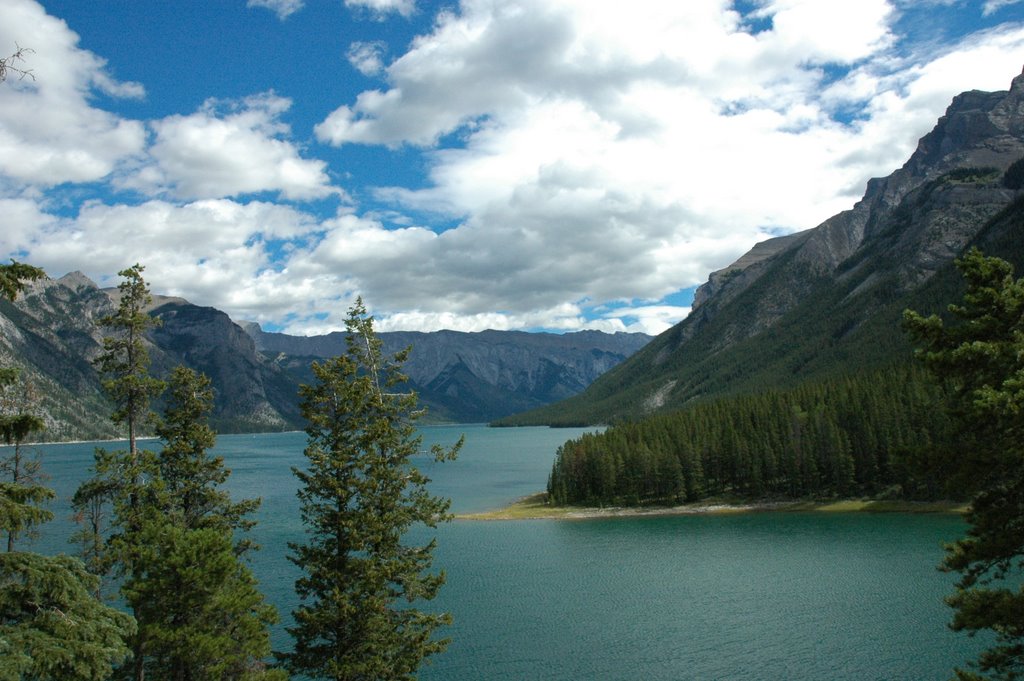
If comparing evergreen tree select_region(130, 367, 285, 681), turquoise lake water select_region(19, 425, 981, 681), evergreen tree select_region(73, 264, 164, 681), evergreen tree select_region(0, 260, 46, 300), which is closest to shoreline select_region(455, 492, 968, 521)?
turquoise lake water select_region(19, 425, 981, 681)

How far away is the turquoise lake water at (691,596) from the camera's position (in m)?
50.2

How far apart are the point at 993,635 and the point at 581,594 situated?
119 ft

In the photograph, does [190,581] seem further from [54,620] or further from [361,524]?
[54,620]

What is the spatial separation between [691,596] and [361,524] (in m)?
52.6

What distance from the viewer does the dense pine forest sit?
391 feet

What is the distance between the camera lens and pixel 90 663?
1412cm

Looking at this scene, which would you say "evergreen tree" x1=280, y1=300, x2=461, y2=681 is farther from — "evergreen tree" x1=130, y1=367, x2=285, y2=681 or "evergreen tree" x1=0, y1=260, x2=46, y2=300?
"evergreen tree" x1=0, y1=260, x2=46, y2=300

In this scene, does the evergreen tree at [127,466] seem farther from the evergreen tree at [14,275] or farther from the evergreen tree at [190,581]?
the evergreen tree at [14,275]

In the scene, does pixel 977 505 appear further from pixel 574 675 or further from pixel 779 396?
pixel 779 396

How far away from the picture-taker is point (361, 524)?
26.3m

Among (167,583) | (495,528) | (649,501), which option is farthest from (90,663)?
(649,501)

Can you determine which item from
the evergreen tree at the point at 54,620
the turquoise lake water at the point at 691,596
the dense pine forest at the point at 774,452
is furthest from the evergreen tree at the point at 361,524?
the dense pine forest at the point at 774,452

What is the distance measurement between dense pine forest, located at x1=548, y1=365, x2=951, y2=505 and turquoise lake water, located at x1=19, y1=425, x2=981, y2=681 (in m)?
12.8

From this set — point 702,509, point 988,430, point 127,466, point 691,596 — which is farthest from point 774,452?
point 127,466
